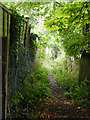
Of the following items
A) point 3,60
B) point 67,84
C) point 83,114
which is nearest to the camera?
point 3,60

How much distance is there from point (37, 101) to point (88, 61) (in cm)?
264

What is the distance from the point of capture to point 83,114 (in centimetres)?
301

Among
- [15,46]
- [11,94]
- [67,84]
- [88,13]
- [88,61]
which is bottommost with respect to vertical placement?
[67,84]

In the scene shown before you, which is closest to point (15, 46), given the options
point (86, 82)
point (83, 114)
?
point (83, 114)

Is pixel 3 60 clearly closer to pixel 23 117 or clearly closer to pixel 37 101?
pixel 23 117

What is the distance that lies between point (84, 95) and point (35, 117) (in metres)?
1.94

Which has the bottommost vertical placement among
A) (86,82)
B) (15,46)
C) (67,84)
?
(67,84)

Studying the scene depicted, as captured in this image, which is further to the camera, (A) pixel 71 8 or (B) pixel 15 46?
(B) pixel 15 46

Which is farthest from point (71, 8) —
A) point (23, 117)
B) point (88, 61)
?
point (88, 61)

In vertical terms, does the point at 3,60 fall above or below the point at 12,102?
above

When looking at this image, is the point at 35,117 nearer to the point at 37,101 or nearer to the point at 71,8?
the point at 37,101

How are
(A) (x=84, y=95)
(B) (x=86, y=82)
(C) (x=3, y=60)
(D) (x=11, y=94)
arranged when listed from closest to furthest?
(C) (x=3, y=60), (D) (x=11, y=94), (A) (x=84, y=95), (B) (x=86, y=82)

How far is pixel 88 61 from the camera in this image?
4.78 meters

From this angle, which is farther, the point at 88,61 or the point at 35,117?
the point at 88,61
